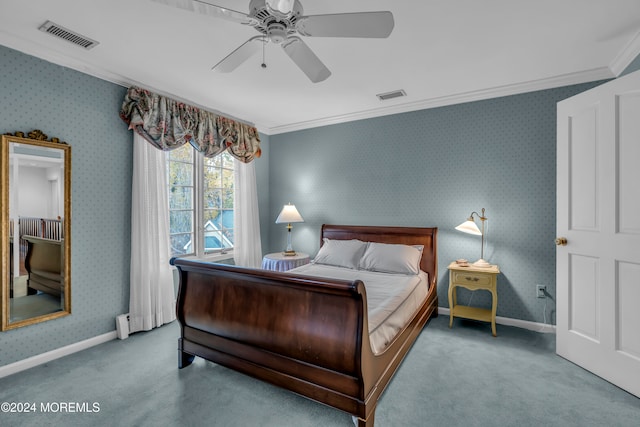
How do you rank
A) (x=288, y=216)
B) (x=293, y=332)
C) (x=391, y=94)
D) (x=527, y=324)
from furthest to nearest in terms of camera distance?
(x=288, y=216) → (x=391, y=94) → (x=527, y=324) → (x=293, y=332)

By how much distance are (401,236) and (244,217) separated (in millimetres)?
2239

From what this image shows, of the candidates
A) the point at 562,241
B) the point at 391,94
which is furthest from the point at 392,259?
the point at 391,94

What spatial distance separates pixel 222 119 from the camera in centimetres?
395

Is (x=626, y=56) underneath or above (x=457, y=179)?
above

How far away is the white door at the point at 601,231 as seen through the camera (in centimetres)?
211

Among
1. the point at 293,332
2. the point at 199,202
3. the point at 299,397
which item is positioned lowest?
the point at 299,397

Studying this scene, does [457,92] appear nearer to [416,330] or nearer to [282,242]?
[416,330]

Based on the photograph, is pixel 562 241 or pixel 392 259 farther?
pixel 392 259

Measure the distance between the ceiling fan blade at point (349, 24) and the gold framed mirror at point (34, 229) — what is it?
2.39m

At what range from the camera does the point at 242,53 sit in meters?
1.96

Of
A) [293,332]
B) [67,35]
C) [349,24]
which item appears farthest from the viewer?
[67,35]

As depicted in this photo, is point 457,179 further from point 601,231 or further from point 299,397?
point 299,397

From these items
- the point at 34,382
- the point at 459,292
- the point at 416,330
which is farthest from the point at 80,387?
the point at 459,292

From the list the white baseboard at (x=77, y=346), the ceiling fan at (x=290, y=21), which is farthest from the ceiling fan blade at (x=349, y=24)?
the white baseboard at (x=77, y=346)
